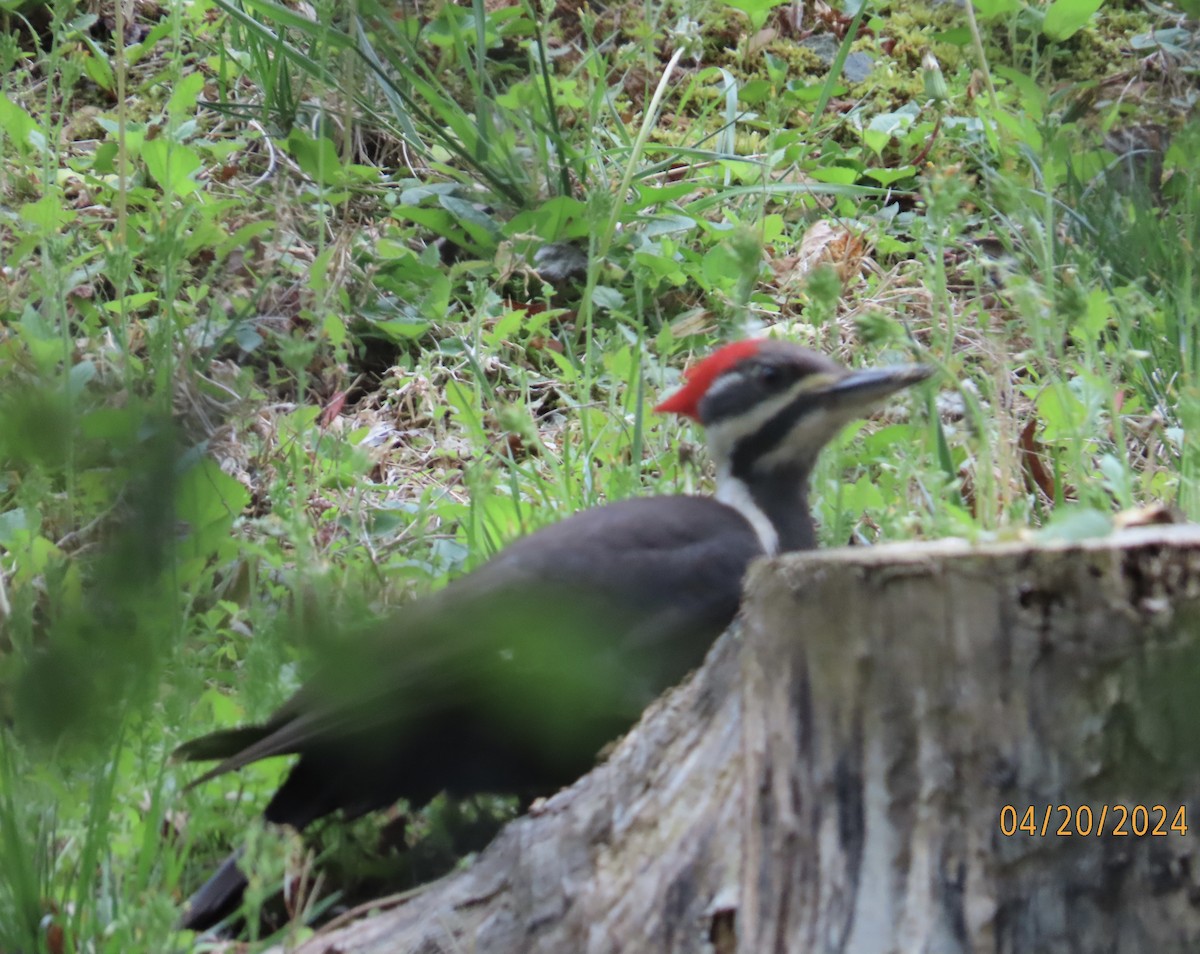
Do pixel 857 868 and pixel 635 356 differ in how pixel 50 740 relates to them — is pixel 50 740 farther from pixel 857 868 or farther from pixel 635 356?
pixel 635 356

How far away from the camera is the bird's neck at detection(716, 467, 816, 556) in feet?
9.48

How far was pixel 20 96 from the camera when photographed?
17.8 feet

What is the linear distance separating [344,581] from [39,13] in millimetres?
5436

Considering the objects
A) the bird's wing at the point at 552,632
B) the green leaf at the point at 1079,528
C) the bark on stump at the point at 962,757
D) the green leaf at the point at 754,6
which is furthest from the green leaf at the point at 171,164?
the green leaf at the point at 1079,528

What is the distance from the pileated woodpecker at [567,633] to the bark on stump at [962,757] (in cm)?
23

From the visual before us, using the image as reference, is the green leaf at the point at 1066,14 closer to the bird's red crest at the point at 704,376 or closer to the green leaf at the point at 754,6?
the green leaf at the point at 754,6

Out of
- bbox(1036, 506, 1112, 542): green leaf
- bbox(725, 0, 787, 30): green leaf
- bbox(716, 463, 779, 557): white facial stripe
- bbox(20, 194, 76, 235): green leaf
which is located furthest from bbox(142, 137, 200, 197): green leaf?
Result: bbox(1036, 506, 1112, 542): green leaf

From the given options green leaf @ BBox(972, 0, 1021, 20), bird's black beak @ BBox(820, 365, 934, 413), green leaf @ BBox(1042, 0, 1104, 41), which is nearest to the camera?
bird's black beak @ BBox(820, 365, 934, 413)

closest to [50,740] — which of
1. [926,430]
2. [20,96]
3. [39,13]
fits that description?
[926,430]

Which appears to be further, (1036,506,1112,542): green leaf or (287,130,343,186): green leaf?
(287,130,343,186): green leaf

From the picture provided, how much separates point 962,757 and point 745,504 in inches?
52.3

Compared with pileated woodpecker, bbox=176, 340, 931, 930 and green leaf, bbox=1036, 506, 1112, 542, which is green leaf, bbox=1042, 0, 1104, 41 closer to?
pileated woodpecker, bbox=176, 340, 931, 930

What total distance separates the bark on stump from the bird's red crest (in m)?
1.16

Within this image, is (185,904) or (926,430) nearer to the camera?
(185,904)
